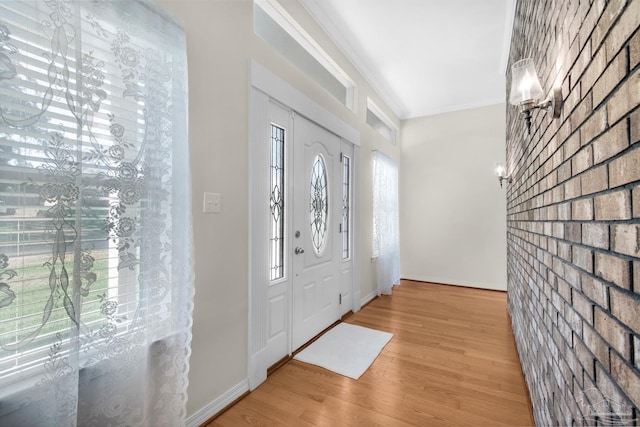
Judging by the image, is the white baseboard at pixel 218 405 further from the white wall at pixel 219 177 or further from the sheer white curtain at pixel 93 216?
the sheer white curtain at pixel 93 216

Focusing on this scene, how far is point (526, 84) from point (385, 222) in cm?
316

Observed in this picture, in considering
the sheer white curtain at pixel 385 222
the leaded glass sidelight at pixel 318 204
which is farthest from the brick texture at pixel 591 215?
the sheer white curtain at pixel 385 222

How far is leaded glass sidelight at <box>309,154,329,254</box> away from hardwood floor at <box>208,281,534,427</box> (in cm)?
111

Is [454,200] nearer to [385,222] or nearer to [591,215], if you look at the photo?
[385,222]

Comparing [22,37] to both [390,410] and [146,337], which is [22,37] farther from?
[390,410]

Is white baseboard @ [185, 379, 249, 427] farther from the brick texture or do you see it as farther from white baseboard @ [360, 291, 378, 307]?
white baseboard @ [360, 291, 378, 307]

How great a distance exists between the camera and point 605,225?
0.70 meters

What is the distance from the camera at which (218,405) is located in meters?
1.75

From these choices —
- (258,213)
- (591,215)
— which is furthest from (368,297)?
(591,215)

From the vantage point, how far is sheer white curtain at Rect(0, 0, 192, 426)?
927mm

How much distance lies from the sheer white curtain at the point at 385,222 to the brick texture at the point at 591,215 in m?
2.70

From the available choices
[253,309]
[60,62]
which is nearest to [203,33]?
[60,62]

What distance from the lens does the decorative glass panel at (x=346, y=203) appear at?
3.44m

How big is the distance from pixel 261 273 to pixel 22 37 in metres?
1.61
